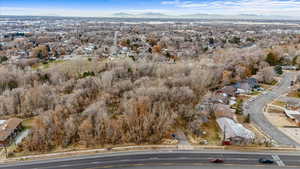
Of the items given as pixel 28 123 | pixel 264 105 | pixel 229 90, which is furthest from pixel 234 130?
pixel 28 123

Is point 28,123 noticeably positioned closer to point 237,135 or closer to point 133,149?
point 133,149

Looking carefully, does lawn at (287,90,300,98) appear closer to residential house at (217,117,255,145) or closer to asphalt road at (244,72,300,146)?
asphalt road at (244,72,300,146)

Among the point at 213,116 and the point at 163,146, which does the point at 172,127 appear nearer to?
the point at 163,146

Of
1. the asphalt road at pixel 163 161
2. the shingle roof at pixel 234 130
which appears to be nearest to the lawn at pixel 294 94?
the shingle roof at pixel 234 130

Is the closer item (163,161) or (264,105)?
(163,161)

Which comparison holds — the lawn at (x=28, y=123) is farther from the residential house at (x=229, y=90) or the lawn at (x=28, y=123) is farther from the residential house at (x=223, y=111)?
the residential house at (x=229, y=90)

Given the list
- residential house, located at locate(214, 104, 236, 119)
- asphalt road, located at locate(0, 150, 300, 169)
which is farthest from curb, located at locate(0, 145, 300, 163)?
residential house, located at locate(214, 104, 236, 119)

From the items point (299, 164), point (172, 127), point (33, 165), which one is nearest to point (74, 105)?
point (33, 165)
